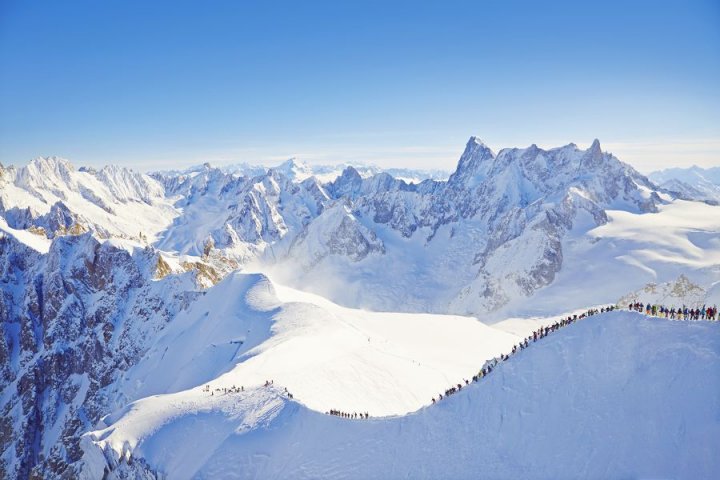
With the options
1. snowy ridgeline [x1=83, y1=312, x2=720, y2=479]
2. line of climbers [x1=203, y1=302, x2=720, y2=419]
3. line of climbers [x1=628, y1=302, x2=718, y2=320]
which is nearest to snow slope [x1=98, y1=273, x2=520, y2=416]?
snowy ridgeline [x1=83, y1=312, x2=720, y2=479]

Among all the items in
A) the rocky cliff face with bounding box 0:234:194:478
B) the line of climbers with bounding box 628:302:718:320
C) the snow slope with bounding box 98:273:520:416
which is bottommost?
the rocky cliff face with bounding box 0:234:194:478

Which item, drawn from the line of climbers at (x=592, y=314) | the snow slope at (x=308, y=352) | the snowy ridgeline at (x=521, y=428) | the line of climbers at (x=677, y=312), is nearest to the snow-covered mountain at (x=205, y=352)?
the snowy ridgeline at (x=521, y=428)

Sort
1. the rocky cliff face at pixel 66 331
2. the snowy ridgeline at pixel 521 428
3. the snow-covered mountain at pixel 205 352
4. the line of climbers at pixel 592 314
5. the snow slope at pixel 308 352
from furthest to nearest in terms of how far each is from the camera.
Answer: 1. the rocky cliff face at pixel 66 331
2. the snow slope at pixel 308 352
3. the snow-covered mountain at pixel 205 352
4. the line of climbers at pixel 592 314
5. the snowy ridgeline at pixel 521 428

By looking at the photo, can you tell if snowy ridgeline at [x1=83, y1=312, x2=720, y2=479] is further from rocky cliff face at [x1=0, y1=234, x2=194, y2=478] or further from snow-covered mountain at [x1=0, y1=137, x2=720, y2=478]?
rocky cliff face at [x1=0, y1=234, x2=194, y2=478]

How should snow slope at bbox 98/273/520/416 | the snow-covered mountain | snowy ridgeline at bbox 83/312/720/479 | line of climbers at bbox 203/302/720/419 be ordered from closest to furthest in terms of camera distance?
snowy ridgeline at bbox 83/312/720/479 < line of climbers at bbox 203/302/720/419 < the snow-covered mountain < snow slope at bbox 98/273/520/416

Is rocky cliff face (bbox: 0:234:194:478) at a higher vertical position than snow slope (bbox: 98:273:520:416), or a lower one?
lower

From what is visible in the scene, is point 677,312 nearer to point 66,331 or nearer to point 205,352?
point 205,352

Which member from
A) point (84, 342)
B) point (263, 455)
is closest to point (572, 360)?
point (263, 455)

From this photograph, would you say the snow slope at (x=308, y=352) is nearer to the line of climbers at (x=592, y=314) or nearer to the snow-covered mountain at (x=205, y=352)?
the snow-covered mountain at (x=205, y=352)
